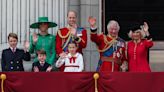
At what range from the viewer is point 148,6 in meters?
12.6

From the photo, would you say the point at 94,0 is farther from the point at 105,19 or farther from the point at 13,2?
the point at 13,2

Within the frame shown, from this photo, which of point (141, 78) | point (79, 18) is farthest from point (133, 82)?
point (79, 18)

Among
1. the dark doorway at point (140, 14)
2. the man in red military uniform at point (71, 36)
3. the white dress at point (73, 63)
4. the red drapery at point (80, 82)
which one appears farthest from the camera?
the dark doorway at point (140, 14)

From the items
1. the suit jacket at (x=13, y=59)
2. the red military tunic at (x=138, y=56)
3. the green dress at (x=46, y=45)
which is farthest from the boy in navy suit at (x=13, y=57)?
the red military tunic at (x=138, y=56)

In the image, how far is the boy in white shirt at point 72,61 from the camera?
9.30 metres

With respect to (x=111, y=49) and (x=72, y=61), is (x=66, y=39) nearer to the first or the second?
(x=72, y=61)

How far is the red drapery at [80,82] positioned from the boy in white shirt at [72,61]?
63 cm

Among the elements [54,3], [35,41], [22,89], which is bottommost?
[22,89]

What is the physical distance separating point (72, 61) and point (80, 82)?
74cm

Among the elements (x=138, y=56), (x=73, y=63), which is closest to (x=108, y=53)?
(x=138, y=56)

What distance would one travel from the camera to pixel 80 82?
866cm

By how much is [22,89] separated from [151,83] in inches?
75.8

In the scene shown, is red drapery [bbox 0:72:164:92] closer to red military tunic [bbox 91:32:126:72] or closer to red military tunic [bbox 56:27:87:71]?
red military tunic [bbox 91:32:126:72]

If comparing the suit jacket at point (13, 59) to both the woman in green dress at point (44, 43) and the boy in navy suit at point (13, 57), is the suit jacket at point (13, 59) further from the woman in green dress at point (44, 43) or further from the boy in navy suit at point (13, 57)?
the woman in green dress at point (44, 43)
